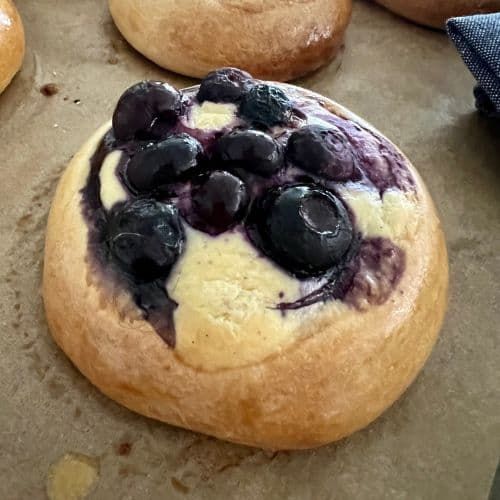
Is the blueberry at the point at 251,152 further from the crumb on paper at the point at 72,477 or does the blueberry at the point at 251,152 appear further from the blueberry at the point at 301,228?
the crumb on paper at the point at 72,477

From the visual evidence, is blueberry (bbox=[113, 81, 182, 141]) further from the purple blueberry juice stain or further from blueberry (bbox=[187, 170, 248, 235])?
blueberry (bbox=[187, 170, 248, 235])

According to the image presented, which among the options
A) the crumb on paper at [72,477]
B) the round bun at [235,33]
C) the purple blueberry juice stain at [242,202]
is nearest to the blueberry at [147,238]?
the purple blueberry juice stain at [242,202]

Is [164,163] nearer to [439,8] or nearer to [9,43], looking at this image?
[9,43]

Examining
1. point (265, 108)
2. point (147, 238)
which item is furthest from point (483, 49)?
point (147, 238)

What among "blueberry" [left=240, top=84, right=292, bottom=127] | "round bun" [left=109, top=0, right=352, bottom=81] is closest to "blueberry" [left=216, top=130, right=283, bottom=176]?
"blueberry" [left=240, top=84, right=292, bottom=127]

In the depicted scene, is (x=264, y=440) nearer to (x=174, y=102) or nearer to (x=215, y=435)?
(x=215, y=435)

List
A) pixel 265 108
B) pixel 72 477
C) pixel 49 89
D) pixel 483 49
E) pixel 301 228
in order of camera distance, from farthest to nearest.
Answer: pixel 49 89, pixel 483 49, pixel 265 108, pixel 72 477, pixel 301 228
